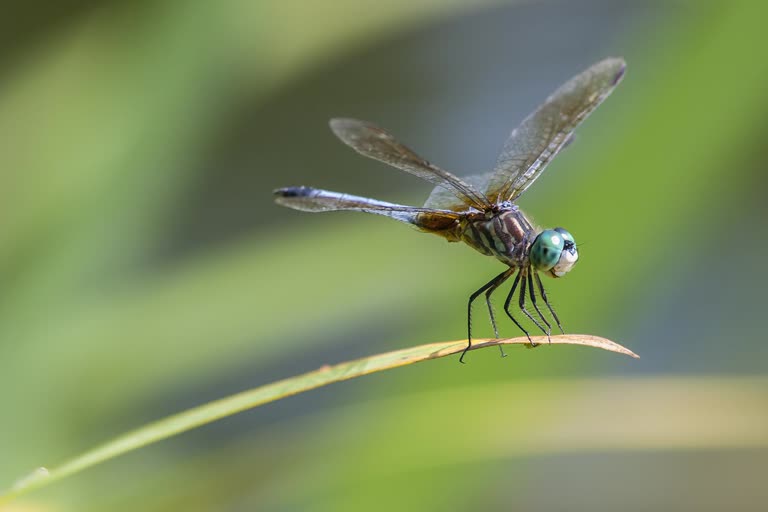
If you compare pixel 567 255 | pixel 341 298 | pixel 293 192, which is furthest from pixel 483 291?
pixel 341 298

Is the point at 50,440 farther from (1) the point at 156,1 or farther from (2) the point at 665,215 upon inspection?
(2) the point at 665,215

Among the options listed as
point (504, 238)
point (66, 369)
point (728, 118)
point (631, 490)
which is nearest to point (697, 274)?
point (631, 490)

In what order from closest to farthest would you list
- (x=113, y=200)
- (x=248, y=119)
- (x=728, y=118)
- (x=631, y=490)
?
(x=728, y=118) → (x=113, y=200) → (x=631, y=490) → (x=248, y=119)

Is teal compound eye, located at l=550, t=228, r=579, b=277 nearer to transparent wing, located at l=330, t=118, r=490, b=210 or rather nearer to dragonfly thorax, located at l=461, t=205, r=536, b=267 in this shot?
dragonfly thorax, located at l=461, t=205, r=536, b=267

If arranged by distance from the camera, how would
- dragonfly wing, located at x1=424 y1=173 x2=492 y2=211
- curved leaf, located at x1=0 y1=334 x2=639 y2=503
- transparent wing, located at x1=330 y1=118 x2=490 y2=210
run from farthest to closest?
dragonfly wing, located at x1=424 y1=173 x2=492 y2=211, transparent wing, located at x1=330 y1=118 x2=490 y2=210, curved leaf, located at x1=0 y1=334 x2=639 y2=503

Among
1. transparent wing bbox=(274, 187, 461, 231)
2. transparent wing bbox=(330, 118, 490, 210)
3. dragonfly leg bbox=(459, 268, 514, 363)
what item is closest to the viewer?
transparent wing bbox=(330, 118, 490, 210)

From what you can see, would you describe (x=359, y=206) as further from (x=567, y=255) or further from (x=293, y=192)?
(x=567, y=255)

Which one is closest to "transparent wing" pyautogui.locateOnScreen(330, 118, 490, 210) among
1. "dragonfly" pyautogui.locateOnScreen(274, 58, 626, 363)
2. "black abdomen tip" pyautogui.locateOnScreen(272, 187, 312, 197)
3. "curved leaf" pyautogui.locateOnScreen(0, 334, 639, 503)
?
"dragonfly" pyautogui.locateOnScreen(274, 58, 626, 363)
